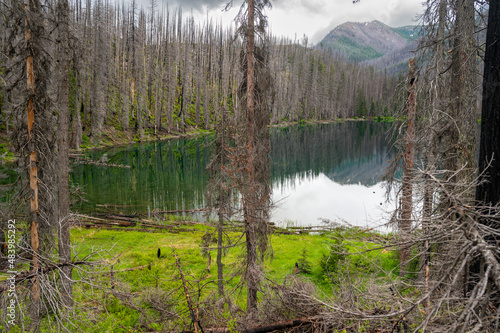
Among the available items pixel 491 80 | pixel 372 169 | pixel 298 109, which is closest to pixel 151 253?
pixel 491 80

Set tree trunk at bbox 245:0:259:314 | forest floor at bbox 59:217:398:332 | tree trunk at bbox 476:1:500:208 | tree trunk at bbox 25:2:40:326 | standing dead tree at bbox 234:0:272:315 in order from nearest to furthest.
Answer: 1. tree trunk at bbox 476:1:500:208
2. tree trunk at bbox 25:2:40:326
3. tree trunk at bbox 245:0:259:314
4. standing dead tree at bbox 234:0:272:315
5. forest floor at bbox 59:217:398:332

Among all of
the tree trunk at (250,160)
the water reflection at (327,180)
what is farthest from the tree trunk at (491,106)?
the water reflection at (327,180)

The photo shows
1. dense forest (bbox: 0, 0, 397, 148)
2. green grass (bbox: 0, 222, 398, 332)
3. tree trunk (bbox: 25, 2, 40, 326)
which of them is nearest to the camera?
tree trunk (bbox: 25, 2, 40, 326)

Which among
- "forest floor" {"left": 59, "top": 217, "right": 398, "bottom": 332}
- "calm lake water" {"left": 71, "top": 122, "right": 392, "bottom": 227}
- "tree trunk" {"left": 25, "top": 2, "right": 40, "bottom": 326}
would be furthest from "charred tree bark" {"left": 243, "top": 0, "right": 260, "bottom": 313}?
"tree trunk" {"left": 25, "top": 2, "right": 40, "bottom": 326}

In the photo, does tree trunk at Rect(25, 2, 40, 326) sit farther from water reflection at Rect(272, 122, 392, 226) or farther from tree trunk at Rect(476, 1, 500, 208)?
tree trunk at Rect(476, 1, 500, 208)

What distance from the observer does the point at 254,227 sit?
9.31m

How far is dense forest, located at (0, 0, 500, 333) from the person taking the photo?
274 centimetres

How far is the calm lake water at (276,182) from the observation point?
2227 cm

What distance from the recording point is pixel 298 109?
100375 millimetres

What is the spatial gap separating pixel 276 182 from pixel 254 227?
20.8 metres

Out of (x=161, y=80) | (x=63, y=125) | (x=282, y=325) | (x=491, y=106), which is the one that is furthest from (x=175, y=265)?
(x=161, y=80)

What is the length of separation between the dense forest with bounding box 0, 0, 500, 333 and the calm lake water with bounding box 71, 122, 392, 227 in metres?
1.67

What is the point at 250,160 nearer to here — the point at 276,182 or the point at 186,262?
the point at 186,262

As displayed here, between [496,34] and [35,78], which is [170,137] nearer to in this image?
[35,78]
